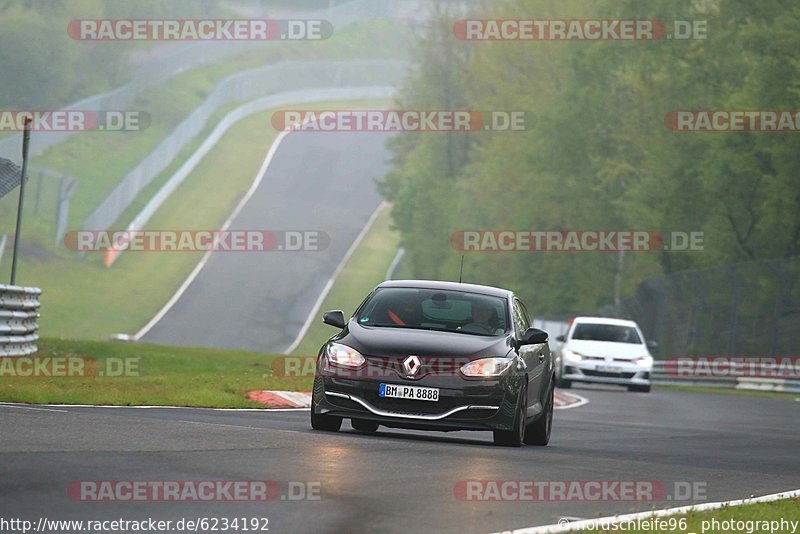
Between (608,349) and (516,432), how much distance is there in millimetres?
20878

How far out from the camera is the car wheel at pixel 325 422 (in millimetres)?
16453

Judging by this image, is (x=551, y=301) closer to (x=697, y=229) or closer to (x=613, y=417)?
(x=697, y=229)

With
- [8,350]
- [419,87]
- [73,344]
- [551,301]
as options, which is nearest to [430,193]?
[419,87]

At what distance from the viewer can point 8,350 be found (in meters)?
25.7

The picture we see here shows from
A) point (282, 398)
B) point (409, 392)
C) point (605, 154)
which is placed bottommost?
point (282, 398)

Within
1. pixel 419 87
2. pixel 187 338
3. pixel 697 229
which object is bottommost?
pixel 187 338

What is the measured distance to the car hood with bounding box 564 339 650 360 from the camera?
36.8 meters

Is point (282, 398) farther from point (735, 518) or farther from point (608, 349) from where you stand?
point (608, 349)

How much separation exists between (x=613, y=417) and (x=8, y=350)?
8.65 m

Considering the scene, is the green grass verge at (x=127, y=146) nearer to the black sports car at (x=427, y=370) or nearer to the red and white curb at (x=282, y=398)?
the red and white curb at (x=282, y=398)

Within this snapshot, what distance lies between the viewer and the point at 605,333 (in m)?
38.0

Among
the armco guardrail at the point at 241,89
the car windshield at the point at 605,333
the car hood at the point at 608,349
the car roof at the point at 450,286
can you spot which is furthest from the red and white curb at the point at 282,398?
the armco guardrail at the point at 241,89

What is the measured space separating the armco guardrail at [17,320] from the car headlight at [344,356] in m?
10.0

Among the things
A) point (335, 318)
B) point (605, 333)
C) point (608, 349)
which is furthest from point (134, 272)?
point (335, 318)
